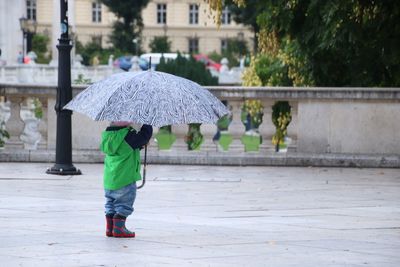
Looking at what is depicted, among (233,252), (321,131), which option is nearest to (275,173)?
(321,131)

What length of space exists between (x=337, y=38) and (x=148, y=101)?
954cm

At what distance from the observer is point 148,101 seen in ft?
36.1

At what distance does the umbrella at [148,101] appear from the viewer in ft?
35.8

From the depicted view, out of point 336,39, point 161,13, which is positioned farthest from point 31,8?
point 336,39

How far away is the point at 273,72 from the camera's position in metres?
25.9

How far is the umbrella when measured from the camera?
10.9 m

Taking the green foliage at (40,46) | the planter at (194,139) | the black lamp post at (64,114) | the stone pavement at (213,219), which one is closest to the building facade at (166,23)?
the green foliage at (40,46)

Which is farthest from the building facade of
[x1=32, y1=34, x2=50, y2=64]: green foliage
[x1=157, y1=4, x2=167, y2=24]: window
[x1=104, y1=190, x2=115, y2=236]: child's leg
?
[x1=104, y1=190, x2=115, y2=236]: child's leg

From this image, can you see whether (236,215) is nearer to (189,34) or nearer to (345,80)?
(345,80)

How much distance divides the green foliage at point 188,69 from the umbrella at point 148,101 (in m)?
32.8

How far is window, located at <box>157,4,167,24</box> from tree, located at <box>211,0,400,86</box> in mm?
92605

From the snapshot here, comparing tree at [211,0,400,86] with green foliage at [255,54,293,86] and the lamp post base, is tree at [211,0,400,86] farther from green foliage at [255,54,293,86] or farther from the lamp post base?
the lamp post base

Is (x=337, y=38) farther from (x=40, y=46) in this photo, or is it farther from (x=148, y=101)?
(x=40, y=46)

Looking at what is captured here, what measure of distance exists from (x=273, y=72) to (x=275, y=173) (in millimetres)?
8204
